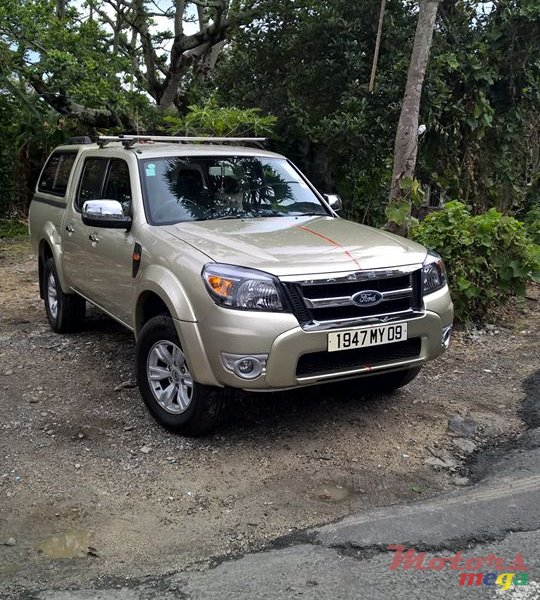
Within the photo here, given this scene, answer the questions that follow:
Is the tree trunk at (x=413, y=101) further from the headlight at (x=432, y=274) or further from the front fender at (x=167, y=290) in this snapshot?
the front fender at (x=167, y=290)

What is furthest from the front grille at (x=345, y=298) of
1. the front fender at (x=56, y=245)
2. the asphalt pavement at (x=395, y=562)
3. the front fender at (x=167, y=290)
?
the front fender at (x=56, y=245)

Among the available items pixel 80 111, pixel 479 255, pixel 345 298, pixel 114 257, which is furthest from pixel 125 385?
pixel 80 111

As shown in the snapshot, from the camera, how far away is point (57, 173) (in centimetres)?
690

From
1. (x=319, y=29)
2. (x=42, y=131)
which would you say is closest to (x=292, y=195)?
(x=319, y=29)

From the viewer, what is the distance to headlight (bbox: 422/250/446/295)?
4480 mm

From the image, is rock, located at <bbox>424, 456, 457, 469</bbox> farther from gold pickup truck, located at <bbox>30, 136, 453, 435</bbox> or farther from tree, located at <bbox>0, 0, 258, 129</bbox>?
tree, located at <bbox>0, 0, 258, 129</bbox>

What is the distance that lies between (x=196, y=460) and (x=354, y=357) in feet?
3.70

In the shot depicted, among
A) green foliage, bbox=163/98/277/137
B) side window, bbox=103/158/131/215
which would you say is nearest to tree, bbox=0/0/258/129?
green foliage, bbox=163/98/277/137

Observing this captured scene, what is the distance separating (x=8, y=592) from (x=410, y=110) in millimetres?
6533

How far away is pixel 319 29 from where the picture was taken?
10.3 metres

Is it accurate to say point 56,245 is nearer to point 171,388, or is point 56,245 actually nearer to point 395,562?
point 171,388

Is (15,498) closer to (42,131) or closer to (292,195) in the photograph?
(292,195)

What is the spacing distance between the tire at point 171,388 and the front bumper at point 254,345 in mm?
202

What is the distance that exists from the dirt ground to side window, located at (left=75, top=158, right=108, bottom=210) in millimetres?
1402
